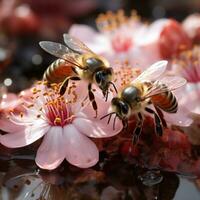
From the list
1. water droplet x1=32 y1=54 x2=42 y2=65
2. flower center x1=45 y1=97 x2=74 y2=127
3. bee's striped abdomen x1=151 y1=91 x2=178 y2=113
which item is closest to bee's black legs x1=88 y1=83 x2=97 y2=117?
flower center x1=45 y1=97 x2=74 y2=127

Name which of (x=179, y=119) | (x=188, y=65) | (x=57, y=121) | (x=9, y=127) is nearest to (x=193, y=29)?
(x=188, y=65)

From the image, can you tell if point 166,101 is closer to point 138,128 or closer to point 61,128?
point 138,128

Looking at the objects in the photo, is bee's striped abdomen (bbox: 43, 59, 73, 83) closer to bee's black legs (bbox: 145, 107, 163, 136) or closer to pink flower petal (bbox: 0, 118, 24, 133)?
pink flower petal (bbox: 0, 118, 24, 133)

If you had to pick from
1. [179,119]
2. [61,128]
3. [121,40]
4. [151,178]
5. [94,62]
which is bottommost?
[151,178]

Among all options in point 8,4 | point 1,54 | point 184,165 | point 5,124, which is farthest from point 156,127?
point 8,4

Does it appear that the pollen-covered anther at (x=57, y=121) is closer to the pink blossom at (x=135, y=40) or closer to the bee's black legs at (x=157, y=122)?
the bee's black legs at (x=157, y=122)

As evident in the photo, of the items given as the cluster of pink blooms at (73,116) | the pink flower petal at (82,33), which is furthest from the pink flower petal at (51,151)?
the pink flower petal at (82,33)
